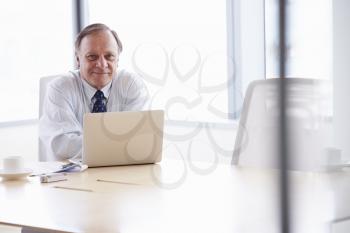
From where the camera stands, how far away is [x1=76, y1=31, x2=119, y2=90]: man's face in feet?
9.22

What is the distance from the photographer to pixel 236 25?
3.86 metres

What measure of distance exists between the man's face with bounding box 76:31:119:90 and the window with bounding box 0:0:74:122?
1.50 m

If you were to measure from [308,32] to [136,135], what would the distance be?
6.51ft

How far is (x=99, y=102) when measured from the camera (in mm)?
2752

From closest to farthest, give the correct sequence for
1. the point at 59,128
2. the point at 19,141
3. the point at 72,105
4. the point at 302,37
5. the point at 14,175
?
the point at 302,37 < the point at 14,175 < the point at 59,128 < the point at 72,105 < the point at 19,141

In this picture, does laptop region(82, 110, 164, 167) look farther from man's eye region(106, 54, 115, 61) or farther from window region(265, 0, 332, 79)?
window region(265, 0, 332, 79)

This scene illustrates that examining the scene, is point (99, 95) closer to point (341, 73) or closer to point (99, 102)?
point (99, 102)

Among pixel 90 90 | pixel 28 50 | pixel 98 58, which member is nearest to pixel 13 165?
pixel 90 90

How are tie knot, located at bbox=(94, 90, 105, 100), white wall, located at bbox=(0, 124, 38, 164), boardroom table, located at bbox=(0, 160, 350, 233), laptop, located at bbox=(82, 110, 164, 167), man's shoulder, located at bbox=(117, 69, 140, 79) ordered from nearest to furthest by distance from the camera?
boardroom table, located at bbox=(0, 160, 350, 233)
laptop, located at bbox=(82, 110, 164, 167)
tie knot, located at bbox=(94, 90, 105, 100)
man's shoulder, located at bbox=(117, 69, 140, 79)
white wall, located at bbox=(0, 124, 38, 164)

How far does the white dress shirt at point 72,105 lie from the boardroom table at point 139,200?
317 millimetres

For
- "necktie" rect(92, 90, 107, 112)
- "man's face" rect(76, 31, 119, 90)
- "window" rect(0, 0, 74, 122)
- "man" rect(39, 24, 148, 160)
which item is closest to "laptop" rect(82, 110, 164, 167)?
"man" rect(39, 24, 148, 160)

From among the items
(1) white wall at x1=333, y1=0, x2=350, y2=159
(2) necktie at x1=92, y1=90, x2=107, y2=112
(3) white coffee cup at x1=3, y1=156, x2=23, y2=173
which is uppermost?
(1) white wall at x1=333, y1=0, x2=350, y2=159

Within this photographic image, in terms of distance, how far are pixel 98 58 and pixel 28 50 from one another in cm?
168

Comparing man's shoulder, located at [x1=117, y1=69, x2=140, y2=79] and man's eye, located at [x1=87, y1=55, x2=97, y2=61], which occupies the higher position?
man's eye, located at [x1=87, y1=55, x2=97, y2=61]
